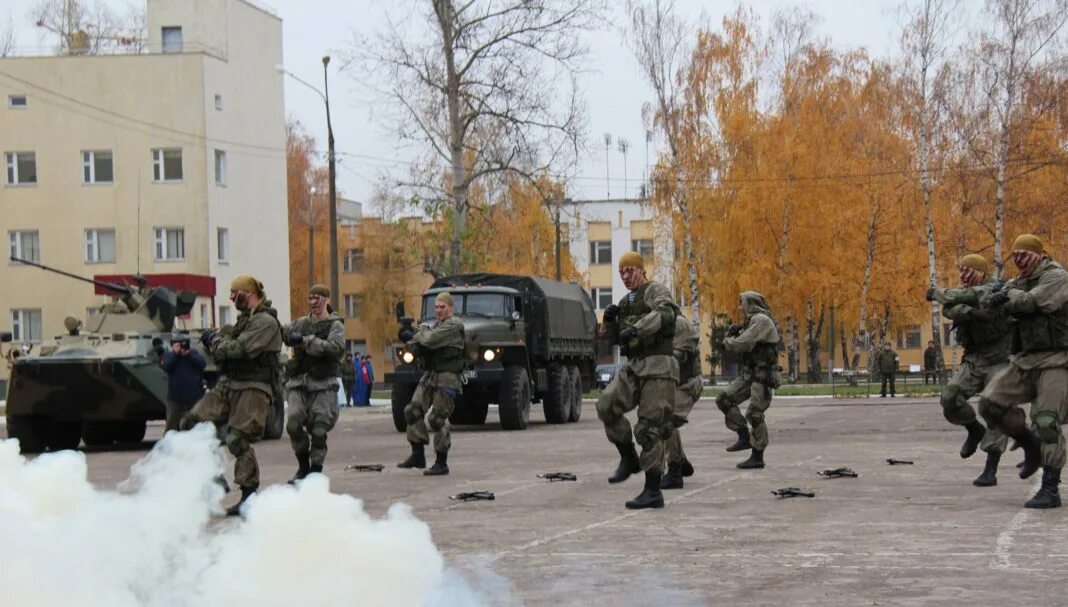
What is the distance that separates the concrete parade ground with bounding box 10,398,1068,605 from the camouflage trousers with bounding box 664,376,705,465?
352 millimetres

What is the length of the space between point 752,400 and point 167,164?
40.6 m

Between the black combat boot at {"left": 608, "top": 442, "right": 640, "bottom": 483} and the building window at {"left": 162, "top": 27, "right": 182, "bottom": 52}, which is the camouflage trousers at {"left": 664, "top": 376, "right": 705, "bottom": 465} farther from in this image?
the building window at {"left": 162, "top": 27, "right": 182, "bottom": 52}

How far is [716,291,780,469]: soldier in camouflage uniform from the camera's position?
15633 millimetres

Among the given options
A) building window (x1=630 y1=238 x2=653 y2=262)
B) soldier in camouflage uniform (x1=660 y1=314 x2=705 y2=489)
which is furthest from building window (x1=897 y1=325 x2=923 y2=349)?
soldier in camouflage uniform (x1=660 y1=314 x2=705 y2=489)

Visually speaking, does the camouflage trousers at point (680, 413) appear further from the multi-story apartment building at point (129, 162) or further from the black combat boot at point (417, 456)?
the multi-story apartment building at point (129, 162)

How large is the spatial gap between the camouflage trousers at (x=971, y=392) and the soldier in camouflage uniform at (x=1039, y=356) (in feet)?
5.36

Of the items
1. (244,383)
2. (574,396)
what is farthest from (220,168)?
→ (244,383)

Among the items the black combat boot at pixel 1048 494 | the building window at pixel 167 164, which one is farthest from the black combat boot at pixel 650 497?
the building window at pixel 167 164

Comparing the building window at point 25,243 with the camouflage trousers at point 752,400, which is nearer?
the camouflage trousers at point 752,400

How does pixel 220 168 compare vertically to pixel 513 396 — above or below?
above

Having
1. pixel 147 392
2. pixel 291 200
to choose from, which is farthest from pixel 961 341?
pixel 291 200

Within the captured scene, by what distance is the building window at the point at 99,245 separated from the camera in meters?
53.6

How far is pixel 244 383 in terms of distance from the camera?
12.1 metres

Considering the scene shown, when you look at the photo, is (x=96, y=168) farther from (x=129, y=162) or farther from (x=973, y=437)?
(x=973, y=437)
